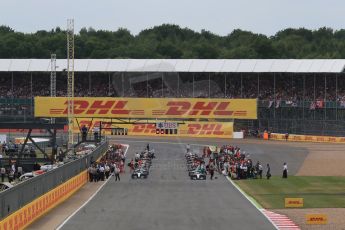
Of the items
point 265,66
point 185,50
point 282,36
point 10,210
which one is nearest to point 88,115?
point 265,66

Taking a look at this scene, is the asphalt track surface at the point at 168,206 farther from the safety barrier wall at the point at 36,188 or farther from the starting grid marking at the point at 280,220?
the safety barrier wall at the point at 36,188

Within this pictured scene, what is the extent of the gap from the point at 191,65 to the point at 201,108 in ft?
42.4

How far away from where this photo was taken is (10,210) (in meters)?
26.5

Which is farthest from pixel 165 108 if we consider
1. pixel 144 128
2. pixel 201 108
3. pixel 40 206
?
pixel 40 206

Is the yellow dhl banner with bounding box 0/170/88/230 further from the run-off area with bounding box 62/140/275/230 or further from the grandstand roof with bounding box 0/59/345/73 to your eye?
the grandstand roof with bounding box 0/59/345/73

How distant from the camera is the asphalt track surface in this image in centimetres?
3025

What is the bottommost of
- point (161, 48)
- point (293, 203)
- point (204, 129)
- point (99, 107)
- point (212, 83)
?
point (293, 203)

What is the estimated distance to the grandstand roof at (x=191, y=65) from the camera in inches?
4050

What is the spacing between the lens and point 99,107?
9788 cm

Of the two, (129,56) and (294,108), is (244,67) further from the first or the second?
(129,56)

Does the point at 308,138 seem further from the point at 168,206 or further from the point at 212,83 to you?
the point at 168,206

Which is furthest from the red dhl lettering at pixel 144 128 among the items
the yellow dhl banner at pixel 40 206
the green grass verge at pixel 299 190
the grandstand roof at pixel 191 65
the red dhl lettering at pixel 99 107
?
the yellow dhl banner at pixel 40 206

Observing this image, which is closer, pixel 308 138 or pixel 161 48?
pixel 308 138

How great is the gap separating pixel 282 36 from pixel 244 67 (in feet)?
268
